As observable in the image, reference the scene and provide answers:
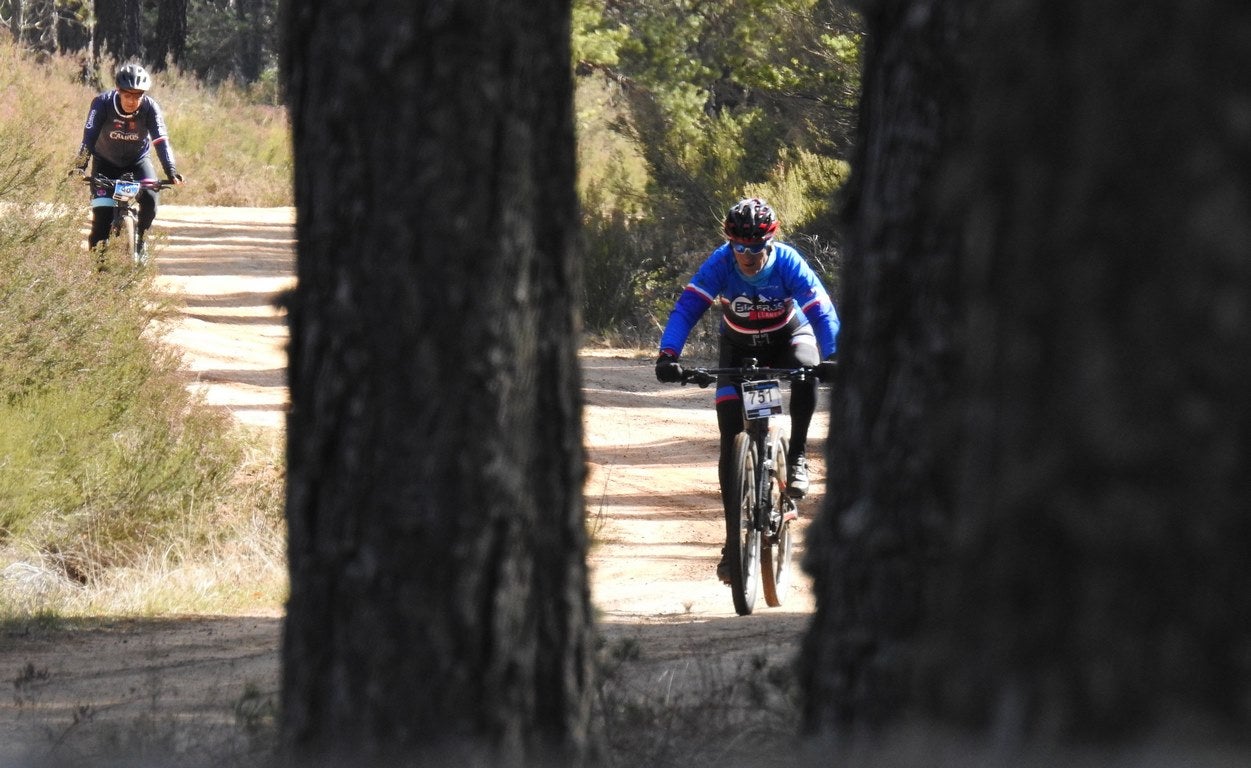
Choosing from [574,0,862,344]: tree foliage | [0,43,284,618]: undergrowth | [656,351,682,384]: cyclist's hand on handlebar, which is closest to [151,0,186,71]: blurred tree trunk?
[574,0,862,344]: tree foliage

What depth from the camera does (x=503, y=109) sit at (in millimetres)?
2678

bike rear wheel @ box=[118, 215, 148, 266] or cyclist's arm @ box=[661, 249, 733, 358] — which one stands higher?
bike rear wheel @ box=[118, 215, 148, 266]

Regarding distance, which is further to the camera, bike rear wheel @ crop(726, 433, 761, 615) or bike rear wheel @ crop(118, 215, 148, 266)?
bike rear wheel @ crop(118, 215, 148, 266)

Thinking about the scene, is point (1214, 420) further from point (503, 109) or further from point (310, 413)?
point (310, 413)

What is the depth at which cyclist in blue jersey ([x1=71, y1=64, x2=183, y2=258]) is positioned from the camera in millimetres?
13477

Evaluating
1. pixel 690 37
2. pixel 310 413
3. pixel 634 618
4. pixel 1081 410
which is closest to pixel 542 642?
pixel 310 413

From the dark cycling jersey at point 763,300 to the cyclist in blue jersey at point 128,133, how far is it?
23.4 feet

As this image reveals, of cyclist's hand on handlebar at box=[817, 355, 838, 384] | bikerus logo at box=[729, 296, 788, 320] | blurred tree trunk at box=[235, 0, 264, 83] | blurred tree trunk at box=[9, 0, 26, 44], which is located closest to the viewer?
cyclist's hand on handlebar at box=[817, 355, 838, 384]

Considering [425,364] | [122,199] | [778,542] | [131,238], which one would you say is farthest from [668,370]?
[122,199]

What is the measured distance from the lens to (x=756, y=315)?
799 cm

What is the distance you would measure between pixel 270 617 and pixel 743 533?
244 centimetres

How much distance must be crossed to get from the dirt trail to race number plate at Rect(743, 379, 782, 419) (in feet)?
3.25

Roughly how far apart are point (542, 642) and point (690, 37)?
64.7 ft

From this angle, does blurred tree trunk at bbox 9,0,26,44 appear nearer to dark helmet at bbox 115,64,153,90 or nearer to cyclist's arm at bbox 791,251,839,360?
dark helmet at bbox 115,64,153,90
